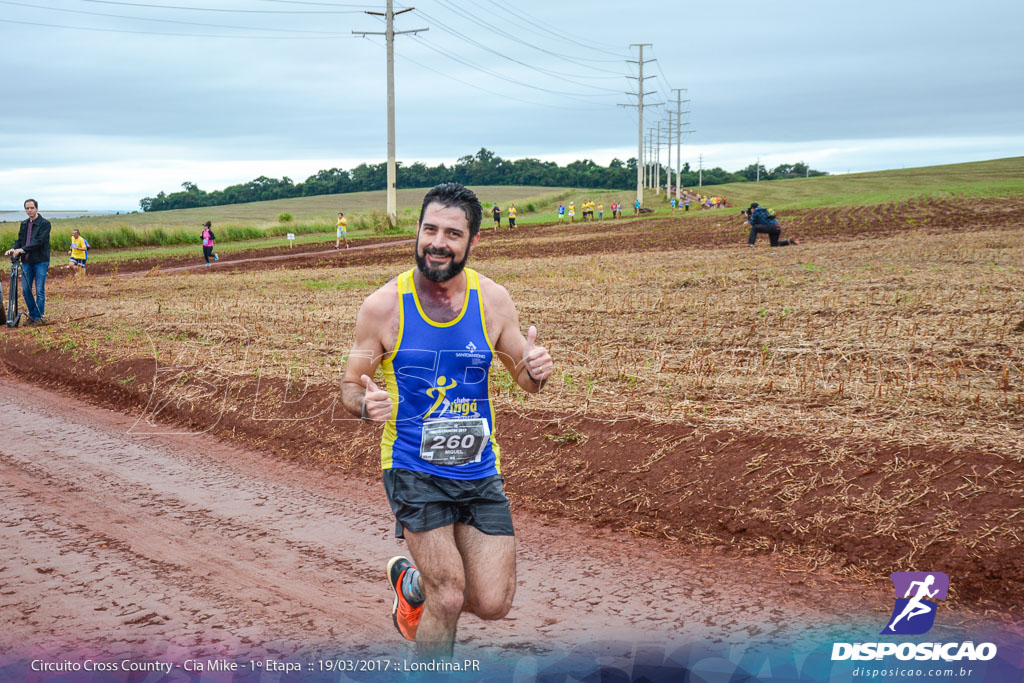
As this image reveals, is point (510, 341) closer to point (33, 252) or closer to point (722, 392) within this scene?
point (722, 392)

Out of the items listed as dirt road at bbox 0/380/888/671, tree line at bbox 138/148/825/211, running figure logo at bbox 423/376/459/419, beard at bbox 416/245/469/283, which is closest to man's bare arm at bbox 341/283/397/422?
beard at bbox 416/245/469/283

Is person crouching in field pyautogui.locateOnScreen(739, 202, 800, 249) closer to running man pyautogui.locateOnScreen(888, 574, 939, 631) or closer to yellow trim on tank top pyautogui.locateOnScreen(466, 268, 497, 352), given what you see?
running man pyautogui.locateOnScreen(888, 574, 939, 631)

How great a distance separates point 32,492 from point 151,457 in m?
1.35

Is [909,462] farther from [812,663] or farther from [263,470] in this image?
[263,470]

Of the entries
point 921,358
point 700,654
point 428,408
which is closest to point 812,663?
point 700,654

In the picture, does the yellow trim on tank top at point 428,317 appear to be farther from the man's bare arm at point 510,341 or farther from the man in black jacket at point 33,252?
the man in black jacket at point 33,252

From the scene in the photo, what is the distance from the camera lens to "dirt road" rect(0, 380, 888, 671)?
4789 millimetres

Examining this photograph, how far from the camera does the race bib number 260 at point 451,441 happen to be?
4039 mm

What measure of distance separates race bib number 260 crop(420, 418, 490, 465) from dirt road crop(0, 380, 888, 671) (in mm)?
1227

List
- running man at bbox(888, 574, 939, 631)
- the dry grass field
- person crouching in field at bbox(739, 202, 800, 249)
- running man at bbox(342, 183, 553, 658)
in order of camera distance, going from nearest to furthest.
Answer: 1. running man at bbox(342, 183, 553, 658)
2. running man at bbox(888, 574, 939, 631)
3. the dry grass field
4. person crouching in field at bbox(739, 202, 800, 249)

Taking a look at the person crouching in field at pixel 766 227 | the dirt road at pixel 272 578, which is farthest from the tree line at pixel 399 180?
the dirt road at pixel 272 578

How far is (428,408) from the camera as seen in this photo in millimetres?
4109

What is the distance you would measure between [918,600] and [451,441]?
118 inches

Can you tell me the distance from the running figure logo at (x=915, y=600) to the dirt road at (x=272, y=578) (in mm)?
287
